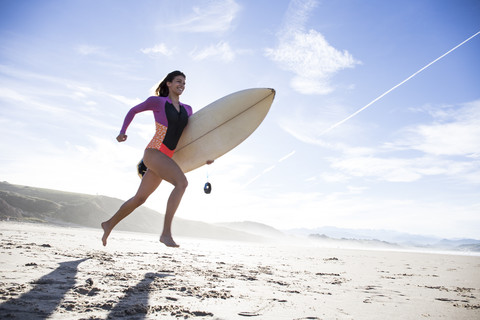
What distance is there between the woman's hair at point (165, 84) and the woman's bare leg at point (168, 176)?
3.22 ft

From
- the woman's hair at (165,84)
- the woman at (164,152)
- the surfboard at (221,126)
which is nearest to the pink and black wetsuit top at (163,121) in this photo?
the woman at (164,152)

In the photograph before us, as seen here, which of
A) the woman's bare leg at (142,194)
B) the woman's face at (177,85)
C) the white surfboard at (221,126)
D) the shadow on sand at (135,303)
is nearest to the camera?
the shadow on sand at (135,303)

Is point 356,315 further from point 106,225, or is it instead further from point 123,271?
point 106,225

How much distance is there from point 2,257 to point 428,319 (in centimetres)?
372

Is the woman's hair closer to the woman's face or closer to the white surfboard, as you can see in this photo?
the woman's face

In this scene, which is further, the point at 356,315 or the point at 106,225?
the point at 106,225

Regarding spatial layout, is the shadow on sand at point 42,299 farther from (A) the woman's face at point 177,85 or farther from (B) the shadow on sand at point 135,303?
(A) the woman's face at point 177,85

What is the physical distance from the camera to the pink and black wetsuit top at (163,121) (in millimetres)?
3668

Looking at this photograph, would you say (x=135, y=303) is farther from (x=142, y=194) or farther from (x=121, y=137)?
(x=121, y=137)

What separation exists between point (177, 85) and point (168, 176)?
1302 millimetres

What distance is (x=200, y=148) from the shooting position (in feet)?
14.9

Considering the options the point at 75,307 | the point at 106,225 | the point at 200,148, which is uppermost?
the point at 200,148

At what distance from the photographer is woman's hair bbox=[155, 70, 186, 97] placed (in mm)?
4066

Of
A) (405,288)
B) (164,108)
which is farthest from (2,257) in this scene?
(405,288)
